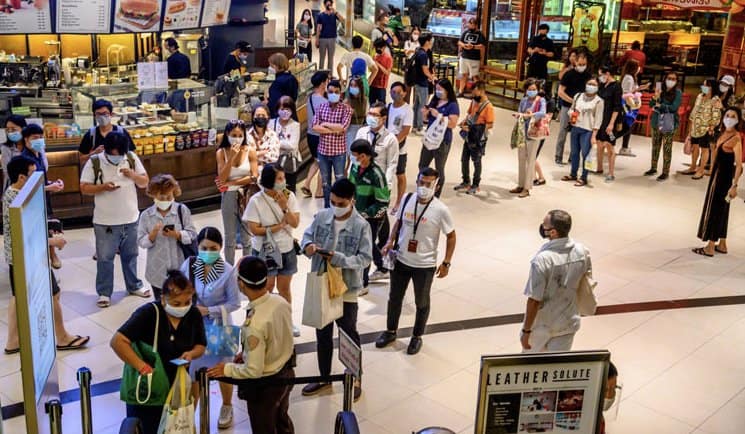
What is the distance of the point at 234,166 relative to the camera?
7.89m

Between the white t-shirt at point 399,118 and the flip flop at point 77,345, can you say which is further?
the white t-shirt at point 399,118

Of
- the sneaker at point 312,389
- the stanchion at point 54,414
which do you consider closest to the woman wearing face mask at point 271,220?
the sneaker at point 312,389

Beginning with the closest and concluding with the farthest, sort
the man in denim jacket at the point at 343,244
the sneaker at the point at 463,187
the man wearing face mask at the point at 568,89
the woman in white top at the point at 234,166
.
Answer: the man in denim jacket at the point at 343,244, the woman in white top at the point at 234,166, the sneaker at the point at 463,187, the man wearing face mask at the point at 568,89

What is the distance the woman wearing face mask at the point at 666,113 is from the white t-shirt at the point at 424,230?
6743 mm

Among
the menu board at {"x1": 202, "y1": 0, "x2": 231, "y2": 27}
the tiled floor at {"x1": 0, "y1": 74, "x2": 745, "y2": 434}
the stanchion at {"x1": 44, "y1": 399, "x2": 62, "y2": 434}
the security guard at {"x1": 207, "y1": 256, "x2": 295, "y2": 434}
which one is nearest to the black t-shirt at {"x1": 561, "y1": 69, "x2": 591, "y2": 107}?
the tiled floor at {"x1": 0, "y1": 74, "x2": 745, "y2": 434}

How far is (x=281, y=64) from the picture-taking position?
11.0m

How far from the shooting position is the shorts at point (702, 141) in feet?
40.5

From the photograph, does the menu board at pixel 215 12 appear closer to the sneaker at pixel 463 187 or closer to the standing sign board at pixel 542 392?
the sneaker at pixel 463 187

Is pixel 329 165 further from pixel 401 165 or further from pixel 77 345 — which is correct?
pixel 77 345

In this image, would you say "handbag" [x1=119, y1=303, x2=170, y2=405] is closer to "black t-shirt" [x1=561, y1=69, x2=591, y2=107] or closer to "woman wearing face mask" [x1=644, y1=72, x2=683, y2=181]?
"woman wearing face mask" [x1=644, y1=72, x2=683, y2=181]

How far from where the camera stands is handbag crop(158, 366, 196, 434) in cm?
450

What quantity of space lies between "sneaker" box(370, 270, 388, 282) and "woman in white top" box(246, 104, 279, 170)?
5.03 ft

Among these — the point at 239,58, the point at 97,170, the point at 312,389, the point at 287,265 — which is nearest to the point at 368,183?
the point at 287,265

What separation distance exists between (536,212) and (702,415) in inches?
192
